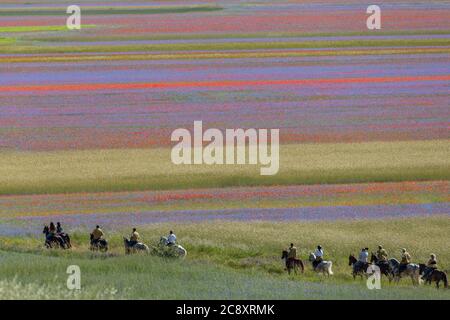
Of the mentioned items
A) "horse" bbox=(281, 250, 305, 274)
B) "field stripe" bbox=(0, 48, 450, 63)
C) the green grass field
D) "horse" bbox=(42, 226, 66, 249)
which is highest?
the green grass field

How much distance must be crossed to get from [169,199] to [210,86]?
25.8m

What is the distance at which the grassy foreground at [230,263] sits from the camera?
21094 millimetres

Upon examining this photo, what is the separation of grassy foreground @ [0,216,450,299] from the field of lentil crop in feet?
0.26

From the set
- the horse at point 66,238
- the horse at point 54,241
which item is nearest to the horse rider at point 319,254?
the horse at point 66,238

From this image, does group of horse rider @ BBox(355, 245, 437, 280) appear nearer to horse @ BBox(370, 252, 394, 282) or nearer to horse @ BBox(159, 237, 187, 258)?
horse @ BBox(370, 252, 394, 282)

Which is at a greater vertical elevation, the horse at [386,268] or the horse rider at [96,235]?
the horse rider at [96,235]

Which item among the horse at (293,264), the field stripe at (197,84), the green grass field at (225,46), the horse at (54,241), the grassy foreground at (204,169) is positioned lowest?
the horse at (293,264)

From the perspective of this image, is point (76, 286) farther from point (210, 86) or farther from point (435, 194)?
point (210, 86)

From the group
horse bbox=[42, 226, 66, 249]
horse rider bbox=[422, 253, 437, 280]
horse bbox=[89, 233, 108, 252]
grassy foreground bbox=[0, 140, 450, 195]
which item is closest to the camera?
horse rider bbox=[422, 253, 437, 280]

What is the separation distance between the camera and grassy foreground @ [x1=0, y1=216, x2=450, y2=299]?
21.1 meters

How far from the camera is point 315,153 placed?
41.9 metres

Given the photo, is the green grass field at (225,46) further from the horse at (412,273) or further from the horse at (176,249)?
the horse at (412,273)

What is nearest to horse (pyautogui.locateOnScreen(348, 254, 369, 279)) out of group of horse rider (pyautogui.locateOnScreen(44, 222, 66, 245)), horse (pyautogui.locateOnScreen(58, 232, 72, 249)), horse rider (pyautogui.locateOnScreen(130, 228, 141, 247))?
horse rider (pyautogui.locateOnScreen(130, 228, 141, 247))

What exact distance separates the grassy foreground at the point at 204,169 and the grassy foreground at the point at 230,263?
5.71 metres
